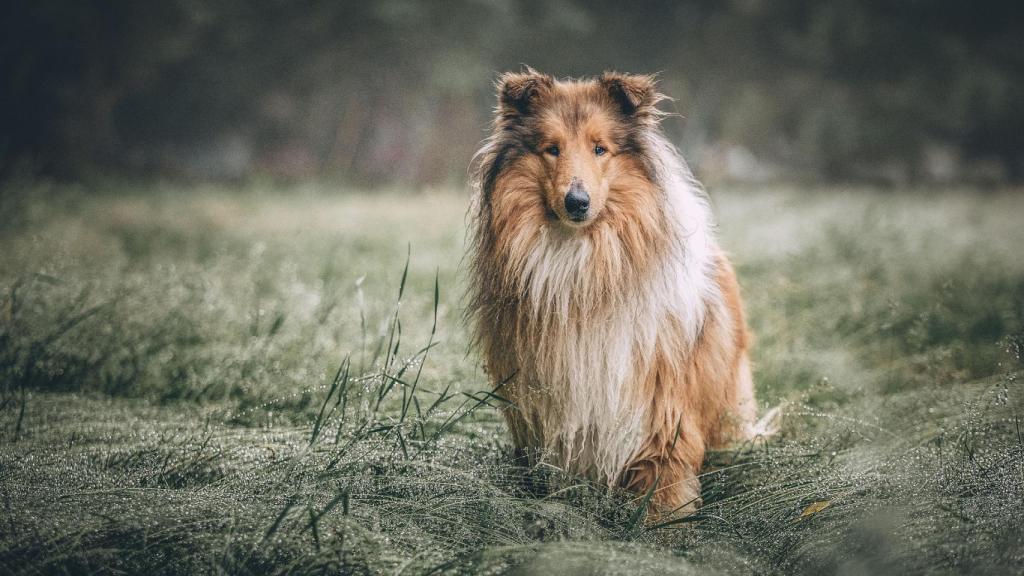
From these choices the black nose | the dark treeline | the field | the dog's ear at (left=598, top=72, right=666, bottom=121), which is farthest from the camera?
the dark treeline

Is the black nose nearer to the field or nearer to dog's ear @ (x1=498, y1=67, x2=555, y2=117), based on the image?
dog's ear @ (x1=498, y1=67, x2=555, y2=117)

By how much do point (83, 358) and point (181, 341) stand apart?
528mm

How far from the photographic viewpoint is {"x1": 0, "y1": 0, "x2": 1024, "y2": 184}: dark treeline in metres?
12.7

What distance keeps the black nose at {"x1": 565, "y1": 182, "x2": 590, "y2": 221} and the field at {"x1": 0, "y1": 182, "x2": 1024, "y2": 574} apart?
618 millimetres

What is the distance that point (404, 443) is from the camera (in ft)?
7.38

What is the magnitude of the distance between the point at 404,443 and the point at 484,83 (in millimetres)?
13070

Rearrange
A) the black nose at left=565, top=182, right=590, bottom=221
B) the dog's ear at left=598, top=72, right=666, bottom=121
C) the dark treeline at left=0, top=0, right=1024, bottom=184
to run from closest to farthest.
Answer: the black nose at left=565, top=182, right=590, bottom=221 → the dog's ear at left=598, top=72, right=666, bottom=121 → the dark treeline at left=0, top=0, right=1024, bottom=184

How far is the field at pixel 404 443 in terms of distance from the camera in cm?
185

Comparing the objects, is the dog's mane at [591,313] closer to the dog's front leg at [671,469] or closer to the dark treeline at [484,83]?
the dog's front leg at [671,469]

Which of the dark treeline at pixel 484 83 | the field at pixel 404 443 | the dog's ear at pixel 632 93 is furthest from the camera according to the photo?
the dark treeline at pixel 484 83

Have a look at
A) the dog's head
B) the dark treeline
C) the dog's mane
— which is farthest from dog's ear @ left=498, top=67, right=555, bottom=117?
the dark treeline

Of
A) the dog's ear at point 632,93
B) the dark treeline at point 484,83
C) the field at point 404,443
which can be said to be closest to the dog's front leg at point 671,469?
the field at point 404,443

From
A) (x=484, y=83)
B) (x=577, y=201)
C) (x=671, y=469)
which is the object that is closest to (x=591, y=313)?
(x=577, y=201)

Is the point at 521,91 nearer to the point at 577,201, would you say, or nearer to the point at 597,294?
the point at 577,201
